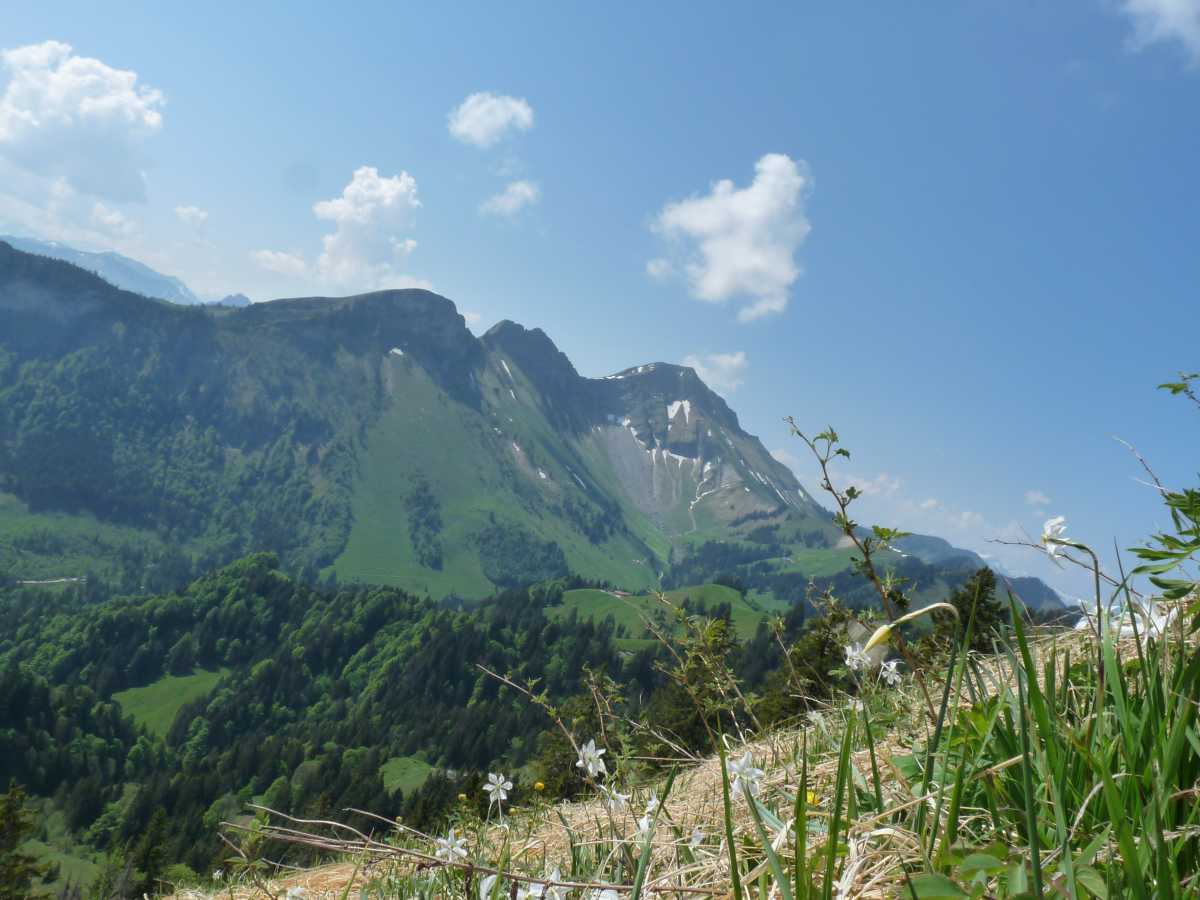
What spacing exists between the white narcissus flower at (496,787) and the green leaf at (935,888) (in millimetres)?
2844

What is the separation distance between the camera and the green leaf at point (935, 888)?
129 cm

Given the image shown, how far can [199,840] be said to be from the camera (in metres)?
106

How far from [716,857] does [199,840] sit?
436 ft

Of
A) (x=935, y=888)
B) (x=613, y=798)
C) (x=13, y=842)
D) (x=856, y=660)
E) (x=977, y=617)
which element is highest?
(x=977, y=617)

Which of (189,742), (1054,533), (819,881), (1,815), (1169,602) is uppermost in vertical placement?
(1054,533)

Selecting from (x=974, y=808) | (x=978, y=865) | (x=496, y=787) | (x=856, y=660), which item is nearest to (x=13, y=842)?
(x=496, y=787)

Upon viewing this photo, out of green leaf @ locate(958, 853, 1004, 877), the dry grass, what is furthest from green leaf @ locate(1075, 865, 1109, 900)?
the dry grass

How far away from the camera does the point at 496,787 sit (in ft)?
12.9

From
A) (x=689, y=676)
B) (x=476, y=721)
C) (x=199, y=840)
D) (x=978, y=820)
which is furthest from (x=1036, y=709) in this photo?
(x=476, y=721)

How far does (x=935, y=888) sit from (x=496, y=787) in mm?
3070

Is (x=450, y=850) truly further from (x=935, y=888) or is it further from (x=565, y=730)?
(x=935, y=888)

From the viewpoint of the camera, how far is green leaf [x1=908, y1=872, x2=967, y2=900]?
4.24ft

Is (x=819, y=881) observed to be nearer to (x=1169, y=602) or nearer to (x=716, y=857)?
(x=716, y=857)

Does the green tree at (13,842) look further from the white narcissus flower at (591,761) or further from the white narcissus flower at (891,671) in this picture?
the white narcissus flower at (591,761)
